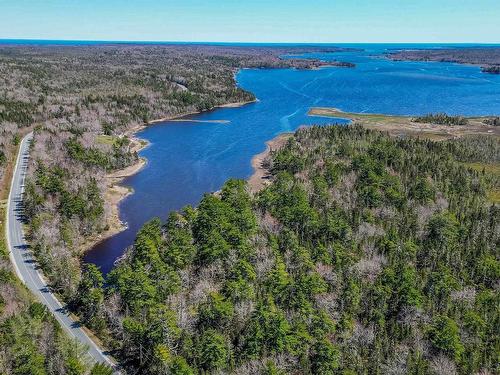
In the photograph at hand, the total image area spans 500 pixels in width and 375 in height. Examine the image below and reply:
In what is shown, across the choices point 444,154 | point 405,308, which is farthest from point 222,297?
point 444,154

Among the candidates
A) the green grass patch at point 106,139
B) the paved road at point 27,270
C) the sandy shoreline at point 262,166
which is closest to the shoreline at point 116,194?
the green grass patch at point 106,139

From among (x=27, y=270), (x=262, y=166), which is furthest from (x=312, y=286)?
(x=262, y=166)

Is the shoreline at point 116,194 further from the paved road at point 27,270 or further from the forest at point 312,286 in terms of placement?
the forest at point 312,286

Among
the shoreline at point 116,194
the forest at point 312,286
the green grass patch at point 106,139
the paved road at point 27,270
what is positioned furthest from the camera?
the green grass patch at point 106,139

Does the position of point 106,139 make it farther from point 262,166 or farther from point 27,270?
point 27,270

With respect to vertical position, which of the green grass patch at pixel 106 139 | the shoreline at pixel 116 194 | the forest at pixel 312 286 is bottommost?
the shoreline at pixel 116 194

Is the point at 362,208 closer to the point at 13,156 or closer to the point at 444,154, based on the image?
the point at 444,154

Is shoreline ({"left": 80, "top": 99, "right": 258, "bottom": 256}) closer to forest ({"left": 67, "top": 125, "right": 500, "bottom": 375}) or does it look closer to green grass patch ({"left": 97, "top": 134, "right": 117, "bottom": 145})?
green grass patch ({"left": 97, "top": 134, "right": 117, "bottom": 145})
